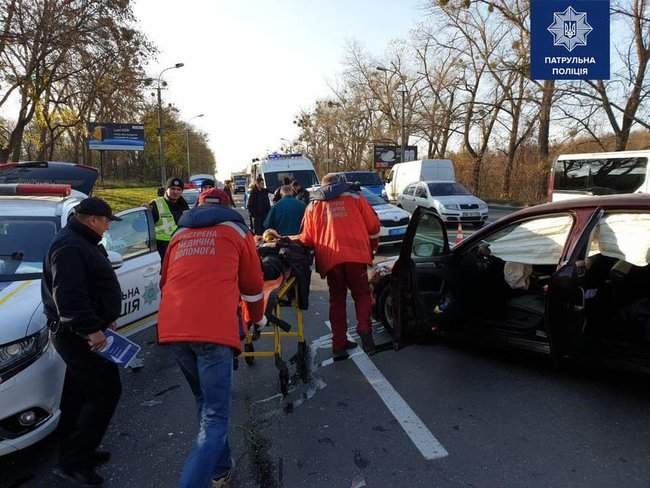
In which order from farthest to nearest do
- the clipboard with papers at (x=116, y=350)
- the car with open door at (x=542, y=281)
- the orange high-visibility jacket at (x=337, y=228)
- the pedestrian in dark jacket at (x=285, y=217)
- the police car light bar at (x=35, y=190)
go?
1. the pedestrian in dark jacket at (x=285, y=217)
2. the police car light bar at (x=35, y=190)
3. the orange high-visibility jacket at (x=337, y=228)
4. the car with open door at (x=542, y=281)
5. the clipboard with papers at (x=116, y=350)

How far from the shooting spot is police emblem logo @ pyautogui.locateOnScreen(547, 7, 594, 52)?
14695 millimetres

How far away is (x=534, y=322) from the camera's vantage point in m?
4.20

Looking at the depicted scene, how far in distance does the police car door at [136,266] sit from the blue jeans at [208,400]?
214 centimetres

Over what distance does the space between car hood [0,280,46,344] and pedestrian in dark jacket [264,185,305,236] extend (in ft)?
11.4

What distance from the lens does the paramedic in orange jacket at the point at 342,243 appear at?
15.1 ft

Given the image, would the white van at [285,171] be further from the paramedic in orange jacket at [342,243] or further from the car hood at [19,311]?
the car hood at [19,311]

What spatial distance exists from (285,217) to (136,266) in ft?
7.60

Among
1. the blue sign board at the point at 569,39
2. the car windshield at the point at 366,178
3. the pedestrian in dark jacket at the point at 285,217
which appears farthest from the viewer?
the car windshield at the point at 366,178

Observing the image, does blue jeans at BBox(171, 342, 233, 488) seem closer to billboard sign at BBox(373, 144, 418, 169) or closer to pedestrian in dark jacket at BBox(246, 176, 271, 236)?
pedestrian in dark jacket at BBox(246, 176, 271, 236)

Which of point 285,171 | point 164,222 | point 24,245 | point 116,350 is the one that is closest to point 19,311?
point 116,350

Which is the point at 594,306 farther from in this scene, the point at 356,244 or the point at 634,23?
the point at 634,23

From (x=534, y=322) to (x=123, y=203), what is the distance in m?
23.9

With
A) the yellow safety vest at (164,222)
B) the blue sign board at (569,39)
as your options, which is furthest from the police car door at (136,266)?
the blue sign board at (569,39)

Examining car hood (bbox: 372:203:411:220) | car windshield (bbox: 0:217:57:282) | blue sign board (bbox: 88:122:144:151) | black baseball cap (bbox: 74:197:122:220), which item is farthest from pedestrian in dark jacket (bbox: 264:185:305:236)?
blue sign board (bbox: 88:122:144:151)
